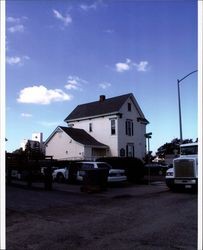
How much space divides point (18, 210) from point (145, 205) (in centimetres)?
364

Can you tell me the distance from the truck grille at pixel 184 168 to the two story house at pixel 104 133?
19835 mm

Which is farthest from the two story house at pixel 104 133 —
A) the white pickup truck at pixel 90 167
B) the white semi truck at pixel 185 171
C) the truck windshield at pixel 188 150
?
the white semi truck at pixel 185 171

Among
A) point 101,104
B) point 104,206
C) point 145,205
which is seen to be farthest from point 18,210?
point 101,104

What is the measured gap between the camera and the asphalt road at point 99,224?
5703 millimetres

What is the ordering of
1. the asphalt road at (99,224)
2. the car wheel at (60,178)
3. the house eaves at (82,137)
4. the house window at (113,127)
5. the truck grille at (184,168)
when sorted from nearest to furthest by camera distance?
the asphalt road at (99,224) < the truck grille at (184,168) < the car wheel at (60,178) < the house eaves at (82,137) < the house window at (113,127)

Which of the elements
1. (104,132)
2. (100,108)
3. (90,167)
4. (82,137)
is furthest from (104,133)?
(90,167)

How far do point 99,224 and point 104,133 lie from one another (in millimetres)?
28621

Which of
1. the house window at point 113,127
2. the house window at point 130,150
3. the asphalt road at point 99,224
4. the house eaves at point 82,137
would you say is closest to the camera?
the asphalt road at point 99,224

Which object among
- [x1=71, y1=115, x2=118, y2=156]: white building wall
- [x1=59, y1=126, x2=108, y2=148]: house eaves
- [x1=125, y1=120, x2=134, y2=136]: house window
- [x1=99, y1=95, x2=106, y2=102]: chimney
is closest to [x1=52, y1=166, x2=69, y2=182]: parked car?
[x1=59, y1=126, x2=108, y2=148]: house eaves

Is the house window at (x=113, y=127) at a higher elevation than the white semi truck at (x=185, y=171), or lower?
higher

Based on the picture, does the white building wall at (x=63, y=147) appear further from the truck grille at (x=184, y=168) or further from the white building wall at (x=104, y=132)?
the truck grille at (x=184, y=168)

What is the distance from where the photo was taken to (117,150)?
34875 millimetres

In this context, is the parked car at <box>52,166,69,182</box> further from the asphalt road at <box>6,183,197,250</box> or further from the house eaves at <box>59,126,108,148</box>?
the house eaves at <box>59,126,108,148</box>

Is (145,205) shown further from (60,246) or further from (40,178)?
(40,178)
